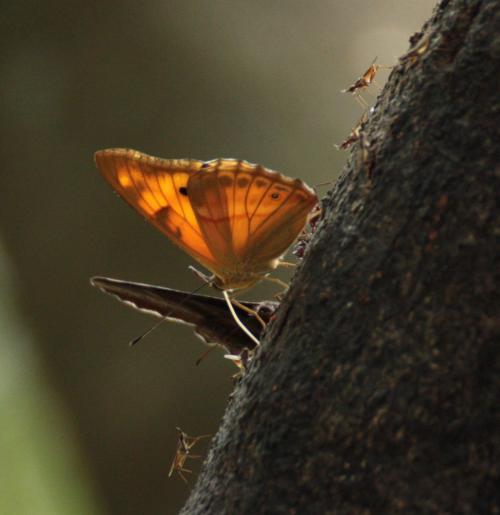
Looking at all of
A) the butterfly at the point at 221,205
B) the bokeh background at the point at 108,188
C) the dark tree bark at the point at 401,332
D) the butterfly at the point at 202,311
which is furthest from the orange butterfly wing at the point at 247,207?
the bokeh background at the point at 108,188

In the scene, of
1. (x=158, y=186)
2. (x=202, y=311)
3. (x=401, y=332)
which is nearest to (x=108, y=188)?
(x=158, y=186)

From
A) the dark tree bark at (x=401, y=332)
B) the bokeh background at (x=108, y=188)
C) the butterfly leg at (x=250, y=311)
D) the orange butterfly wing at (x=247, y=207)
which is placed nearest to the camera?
the dark tree bark at (x=401, y=332)

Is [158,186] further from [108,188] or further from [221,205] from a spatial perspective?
[108,188]

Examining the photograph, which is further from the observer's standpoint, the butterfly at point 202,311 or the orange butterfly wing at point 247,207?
the orange butterfly wing at point 247,207

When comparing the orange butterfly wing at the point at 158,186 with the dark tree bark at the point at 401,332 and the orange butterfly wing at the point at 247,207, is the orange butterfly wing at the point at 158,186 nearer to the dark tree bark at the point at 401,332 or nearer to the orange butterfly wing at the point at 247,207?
the orange butterfly wing at the point at 247,207

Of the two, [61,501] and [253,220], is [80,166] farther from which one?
[253,220]

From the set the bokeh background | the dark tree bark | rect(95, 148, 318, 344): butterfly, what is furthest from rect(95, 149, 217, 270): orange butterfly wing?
the bokeh background
